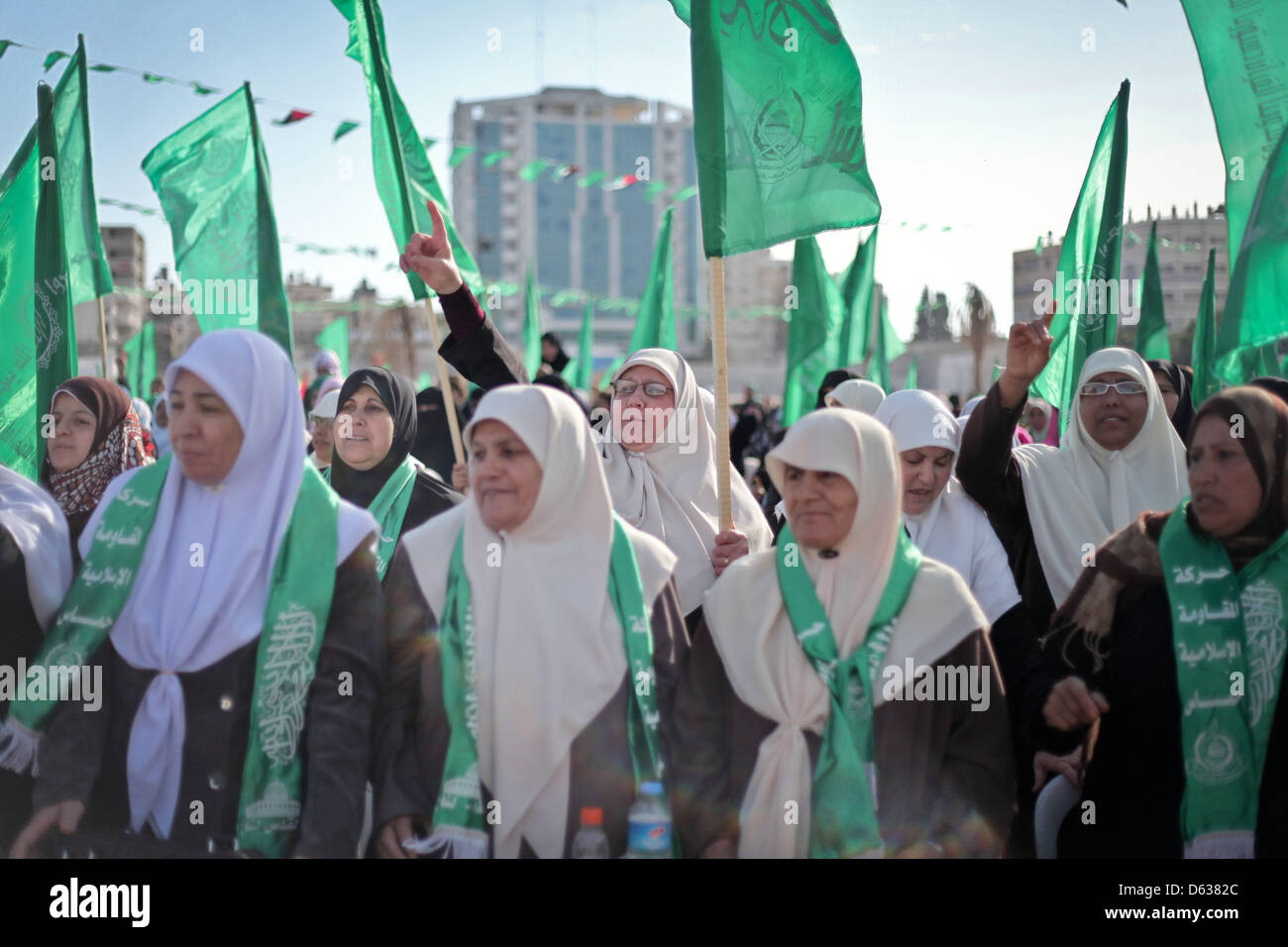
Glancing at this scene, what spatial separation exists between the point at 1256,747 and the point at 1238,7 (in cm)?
258

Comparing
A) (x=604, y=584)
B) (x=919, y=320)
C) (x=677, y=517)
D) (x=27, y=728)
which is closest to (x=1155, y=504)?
(x=677, y=517)

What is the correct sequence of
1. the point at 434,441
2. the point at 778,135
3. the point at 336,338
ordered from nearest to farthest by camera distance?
the point at 778,135
the point at 434,441
the point at 336,338

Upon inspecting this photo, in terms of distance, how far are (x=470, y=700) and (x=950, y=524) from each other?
1.64 m

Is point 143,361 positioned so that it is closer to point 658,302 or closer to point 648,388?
point 658,302

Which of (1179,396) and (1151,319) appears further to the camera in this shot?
(1151,319)

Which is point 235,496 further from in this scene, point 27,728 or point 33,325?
point 33,325

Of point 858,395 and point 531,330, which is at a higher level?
point 531,330

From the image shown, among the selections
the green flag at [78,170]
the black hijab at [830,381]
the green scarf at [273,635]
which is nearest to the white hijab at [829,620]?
the green scarf at [273,635]

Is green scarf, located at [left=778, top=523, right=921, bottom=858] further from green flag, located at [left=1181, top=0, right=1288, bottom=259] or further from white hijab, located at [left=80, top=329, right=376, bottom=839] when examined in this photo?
green flag, located at [left=1181, top=0, right=1288, bottom=259]

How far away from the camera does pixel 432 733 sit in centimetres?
242

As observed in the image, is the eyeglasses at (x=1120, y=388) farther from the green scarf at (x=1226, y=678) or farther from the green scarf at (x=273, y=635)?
the green scarf at (x=273, y=635)

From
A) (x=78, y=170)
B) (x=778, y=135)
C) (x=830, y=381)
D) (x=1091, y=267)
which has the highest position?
(x=78, y=170)

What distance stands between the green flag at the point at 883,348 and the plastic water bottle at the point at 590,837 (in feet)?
23.5

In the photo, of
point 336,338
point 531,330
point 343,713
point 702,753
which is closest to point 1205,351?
point 702,753
